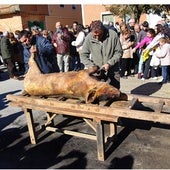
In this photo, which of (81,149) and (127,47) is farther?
(127,47)

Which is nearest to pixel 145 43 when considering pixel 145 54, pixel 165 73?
pixel 145 54

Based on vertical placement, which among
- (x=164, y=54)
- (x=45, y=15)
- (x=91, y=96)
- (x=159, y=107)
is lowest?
(x=159, y=107)

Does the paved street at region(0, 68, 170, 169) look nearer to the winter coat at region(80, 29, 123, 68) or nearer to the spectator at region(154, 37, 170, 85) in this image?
the winter coat at region(80, 29, 123, 68)

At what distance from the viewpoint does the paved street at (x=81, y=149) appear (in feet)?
13.6

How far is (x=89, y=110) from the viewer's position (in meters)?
3.89

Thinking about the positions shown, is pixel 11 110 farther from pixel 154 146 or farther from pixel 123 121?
pixel 154 146

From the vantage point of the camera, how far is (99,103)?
4.10 metres

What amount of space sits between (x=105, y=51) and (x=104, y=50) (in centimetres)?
2

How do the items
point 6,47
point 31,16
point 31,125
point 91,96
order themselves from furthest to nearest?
1. point 31,16
2. point 6,47
3. point 31,125
4. point 91,96

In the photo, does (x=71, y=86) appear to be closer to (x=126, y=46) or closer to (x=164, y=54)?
(x=164, y=54)

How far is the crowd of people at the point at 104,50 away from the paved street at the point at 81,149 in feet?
3.41

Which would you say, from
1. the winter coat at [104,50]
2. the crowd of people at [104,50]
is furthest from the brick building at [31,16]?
the winter coat at [104,50]

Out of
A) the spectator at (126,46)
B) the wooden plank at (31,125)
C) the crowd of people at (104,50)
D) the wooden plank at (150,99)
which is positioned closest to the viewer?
the wooden plank at (150,99)

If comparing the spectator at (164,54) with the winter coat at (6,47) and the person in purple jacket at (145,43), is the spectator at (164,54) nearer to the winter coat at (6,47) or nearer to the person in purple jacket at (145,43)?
the person in purple jacket at (145,43)
